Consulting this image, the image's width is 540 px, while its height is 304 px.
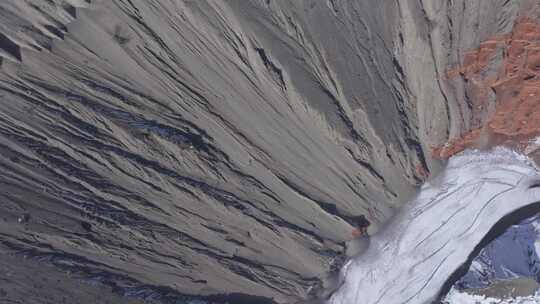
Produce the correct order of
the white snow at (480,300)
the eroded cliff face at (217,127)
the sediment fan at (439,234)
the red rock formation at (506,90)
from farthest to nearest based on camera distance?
the sediment fan at (439,234), the white snow at (480,300), the red rock formation at (506,90), the eroded cliff face at (217,127)

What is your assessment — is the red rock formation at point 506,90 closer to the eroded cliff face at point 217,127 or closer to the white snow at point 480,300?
the eroded cliff face at point 217,127

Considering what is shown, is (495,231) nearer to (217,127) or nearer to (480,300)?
(480,300)

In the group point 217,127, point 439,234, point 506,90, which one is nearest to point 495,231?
point 439,234

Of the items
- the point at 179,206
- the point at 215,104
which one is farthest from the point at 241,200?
the point at 215,104

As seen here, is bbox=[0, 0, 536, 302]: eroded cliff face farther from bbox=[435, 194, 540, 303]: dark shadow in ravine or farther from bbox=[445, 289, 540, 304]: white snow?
bbox=[445, 289, 540, 304]: white snow

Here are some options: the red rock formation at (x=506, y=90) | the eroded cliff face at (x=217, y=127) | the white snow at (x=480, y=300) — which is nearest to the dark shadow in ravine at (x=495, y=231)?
the white snow at (x=480, y=300)

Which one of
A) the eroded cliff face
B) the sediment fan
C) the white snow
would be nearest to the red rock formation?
the eroded cliff face
